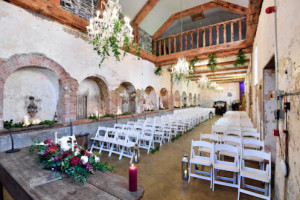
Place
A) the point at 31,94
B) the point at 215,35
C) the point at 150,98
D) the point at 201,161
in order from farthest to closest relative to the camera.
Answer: the point at 215,35 → the point at 150,98 → the point at 31,94 → the point at 201,161

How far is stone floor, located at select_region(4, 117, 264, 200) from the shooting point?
2.81 meters

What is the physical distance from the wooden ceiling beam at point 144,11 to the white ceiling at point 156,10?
0.15 m

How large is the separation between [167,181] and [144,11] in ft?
26.7

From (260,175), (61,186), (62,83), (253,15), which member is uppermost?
(253,15)

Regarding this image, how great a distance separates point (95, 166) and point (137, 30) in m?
8.27

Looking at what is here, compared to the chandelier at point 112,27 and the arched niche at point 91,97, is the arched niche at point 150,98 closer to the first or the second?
the arched niche at point 91,97

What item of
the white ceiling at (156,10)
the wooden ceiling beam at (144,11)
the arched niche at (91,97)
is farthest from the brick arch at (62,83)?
the wooden ceiling beam at (144,11)

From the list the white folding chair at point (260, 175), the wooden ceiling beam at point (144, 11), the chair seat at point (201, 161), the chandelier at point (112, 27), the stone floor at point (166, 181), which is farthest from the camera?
the wooden ceiling beam at point (144, 11)

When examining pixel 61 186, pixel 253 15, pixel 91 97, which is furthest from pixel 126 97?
pixel 61 186

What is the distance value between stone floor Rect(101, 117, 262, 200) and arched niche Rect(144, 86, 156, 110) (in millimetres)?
6008

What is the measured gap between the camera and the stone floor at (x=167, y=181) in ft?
9.23

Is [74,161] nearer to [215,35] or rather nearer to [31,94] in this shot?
[31,94]

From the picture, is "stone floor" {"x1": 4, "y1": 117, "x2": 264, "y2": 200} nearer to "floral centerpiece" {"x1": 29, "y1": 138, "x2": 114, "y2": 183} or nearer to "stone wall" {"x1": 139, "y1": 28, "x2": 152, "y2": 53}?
"floral centerpiece" {"x1": 29, "y1": 138, "x2": 114, "y2": 183}

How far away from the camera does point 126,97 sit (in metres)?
9.02
